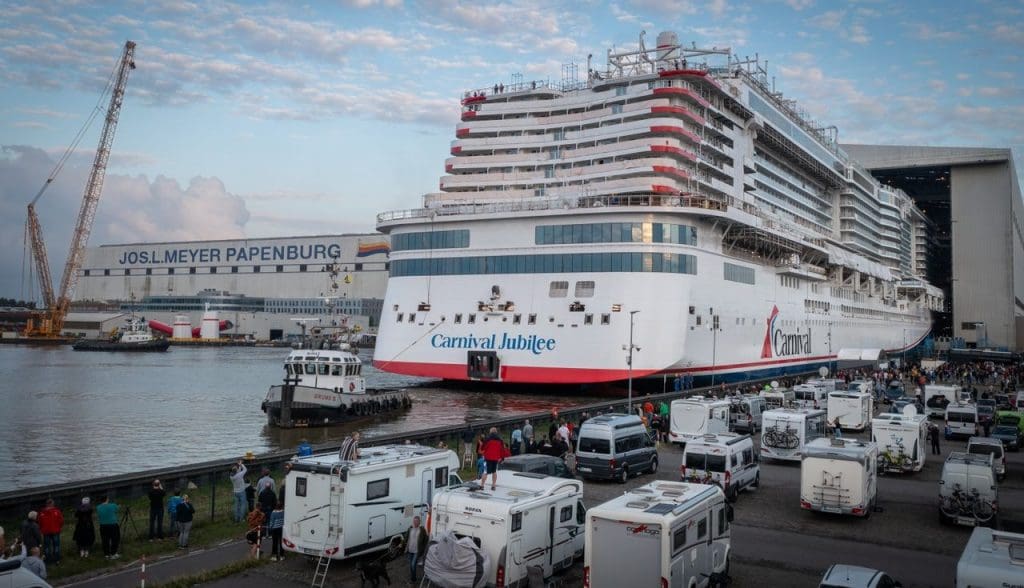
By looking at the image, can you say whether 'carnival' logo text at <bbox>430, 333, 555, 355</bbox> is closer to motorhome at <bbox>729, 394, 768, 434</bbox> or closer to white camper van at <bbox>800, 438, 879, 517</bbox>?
motorhome at <bbox>729, 394, 768, 434</bbox>

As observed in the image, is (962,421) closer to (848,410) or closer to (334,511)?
(848,410)

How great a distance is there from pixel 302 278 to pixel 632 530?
139 meters

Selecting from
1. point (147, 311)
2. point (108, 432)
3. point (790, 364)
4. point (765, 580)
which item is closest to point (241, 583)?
point (765, 580)

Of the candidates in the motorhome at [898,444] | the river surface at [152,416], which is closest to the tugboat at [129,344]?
the river surface at [152,416]

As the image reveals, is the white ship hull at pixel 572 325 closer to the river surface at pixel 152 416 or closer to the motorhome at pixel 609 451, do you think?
the river surface at pixel 152 416

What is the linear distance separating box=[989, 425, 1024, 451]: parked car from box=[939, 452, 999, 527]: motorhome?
15.9m

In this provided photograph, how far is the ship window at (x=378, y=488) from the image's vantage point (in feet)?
48.6

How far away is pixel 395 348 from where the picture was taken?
54.5m

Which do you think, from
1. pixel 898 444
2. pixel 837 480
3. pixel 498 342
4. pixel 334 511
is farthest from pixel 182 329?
pixel 837 480

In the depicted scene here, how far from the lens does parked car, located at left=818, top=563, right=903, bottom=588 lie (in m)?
10.9

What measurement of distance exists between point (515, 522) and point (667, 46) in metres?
59.3

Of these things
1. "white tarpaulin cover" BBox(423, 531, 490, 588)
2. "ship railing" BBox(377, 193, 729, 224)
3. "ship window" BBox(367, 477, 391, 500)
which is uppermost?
"ship railing" BBox(377, 193, 729, 224)

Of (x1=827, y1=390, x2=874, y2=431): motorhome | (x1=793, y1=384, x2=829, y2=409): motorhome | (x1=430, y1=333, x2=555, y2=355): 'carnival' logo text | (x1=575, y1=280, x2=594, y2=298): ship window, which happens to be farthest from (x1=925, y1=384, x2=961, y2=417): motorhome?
(x1=430, y1=333, x2=555, y2=355): 'carnival' logo text

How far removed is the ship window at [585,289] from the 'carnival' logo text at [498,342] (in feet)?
11.3
